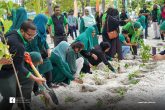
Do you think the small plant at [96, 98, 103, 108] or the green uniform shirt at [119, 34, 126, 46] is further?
the green uniform shirt at [119, 34, 126, 46]

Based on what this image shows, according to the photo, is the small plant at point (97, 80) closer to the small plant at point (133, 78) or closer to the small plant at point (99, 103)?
the small plant at point (133, 78)

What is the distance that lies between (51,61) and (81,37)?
207 centimetres

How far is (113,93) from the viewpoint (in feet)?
21.3

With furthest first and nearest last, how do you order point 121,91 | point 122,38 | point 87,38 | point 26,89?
point 122,38 → point 87,38 → point 121,91 → point 26,89

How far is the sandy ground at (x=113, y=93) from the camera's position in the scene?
223 inches

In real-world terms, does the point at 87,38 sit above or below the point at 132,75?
above

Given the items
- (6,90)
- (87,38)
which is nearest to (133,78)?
(87,38)

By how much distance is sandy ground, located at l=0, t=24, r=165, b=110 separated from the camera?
5.65m

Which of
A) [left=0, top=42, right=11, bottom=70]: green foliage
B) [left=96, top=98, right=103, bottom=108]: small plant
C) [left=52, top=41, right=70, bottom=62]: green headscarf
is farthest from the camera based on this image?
[left=52, top=41, right=70, bottom=62]: green headscarf

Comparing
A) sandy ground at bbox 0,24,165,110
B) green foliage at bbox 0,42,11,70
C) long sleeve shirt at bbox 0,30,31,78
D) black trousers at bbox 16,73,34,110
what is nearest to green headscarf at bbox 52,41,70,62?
sandy ground at bbox 0,24,165,110

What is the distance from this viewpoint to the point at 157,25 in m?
16.8

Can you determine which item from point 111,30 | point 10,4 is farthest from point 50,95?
point 111,30

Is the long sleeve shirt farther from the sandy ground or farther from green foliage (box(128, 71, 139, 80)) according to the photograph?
green foliage (box(128, 71, 139, 80))

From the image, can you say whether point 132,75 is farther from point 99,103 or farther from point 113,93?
point 99,103
